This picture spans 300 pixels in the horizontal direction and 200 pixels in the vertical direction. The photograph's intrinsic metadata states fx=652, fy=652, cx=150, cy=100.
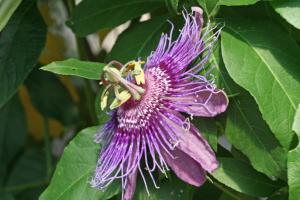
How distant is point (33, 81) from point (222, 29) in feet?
2.16

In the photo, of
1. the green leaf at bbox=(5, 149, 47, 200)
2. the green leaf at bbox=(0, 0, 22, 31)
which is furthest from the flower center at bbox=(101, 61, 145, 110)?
the green leaf at bbox=(5, 149, 47, 200)

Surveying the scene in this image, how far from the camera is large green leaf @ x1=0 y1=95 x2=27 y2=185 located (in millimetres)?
1470

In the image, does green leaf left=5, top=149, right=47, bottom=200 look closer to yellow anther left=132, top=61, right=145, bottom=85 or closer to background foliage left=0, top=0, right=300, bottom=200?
background foliage left=0, top=0, right=300, bottom=200

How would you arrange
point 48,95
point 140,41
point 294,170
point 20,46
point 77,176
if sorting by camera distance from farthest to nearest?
1. point 48,95
2. point 20,46
3. point 140,41
4. point 77,176
5. point 294,170

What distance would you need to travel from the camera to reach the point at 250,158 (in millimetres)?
829

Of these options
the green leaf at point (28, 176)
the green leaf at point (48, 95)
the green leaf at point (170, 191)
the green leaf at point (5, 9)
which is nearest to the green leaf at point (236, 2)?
the green leaf at point (170, 191)

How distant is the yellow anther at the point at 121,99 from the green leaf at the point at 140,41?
0.14 meters

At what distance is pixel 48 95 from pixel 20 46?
1.04ft

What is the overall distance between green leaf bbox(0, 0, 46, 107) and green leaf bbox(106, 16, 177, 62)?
7.3 inches

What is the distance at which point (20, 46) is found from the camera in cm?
113

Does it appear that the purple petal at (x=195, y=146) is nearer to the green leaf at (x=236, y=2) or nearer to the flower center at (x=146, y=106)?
the flower center at (x=146, y=106)

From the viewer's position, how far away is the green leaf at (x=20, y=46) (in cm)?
110

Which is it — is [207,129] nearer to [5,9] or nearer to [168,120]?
[168,120]

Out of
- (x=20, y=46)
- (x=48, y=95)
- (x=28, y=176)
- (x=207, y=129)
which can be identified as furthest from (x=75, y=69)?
(x=28, y=176)
